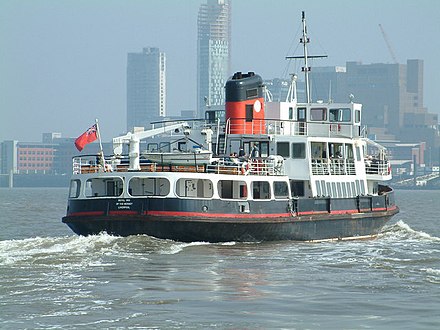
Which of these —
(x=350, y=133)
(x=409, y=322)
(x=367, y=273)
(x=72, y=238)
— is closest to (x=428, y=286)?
(x=367, y=273)

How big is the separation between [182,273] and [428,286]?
6.85m

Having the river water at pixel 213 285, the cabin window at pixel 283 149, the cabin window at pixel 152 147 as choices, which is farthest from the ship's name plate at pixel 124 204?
the cabin window at pixel 283 149

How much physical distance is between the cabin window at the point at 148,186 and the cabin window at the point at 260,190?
377 cm

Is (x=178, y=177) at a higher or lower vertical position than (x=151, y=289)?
higher

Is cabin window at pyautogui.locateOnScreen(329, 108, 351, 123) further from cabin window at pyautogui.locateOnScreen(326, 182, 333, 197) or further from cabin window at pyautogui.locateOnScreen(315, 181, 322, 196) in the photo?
cabin window at pyautogui.locateOnScreen(315, 181, 322, 196)

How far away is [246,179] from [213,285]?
39.3 feet

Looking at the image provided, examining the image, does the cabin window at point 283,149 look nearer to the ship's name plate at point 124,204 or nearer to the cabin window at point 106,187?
the cabin window at point 106,187

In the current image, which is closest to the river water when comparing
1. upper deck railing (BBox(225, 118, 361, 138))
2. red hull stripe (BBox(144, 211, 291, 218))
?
red hull stripe (BBox(144, 211, 291, 218))

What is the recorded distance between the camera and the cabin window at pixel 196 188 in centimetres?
4153

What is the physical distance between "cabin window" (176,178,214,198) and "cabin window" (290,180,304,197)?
575 centimetres

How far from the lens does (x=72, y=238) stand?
42062 mm

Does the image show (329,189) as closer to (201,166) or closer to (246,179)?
(246,179)

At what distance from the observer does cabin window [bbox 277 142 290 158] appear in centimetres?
4678

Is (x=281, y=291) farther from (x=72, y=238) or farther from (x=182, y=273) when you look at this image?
(x=72, y=238)
